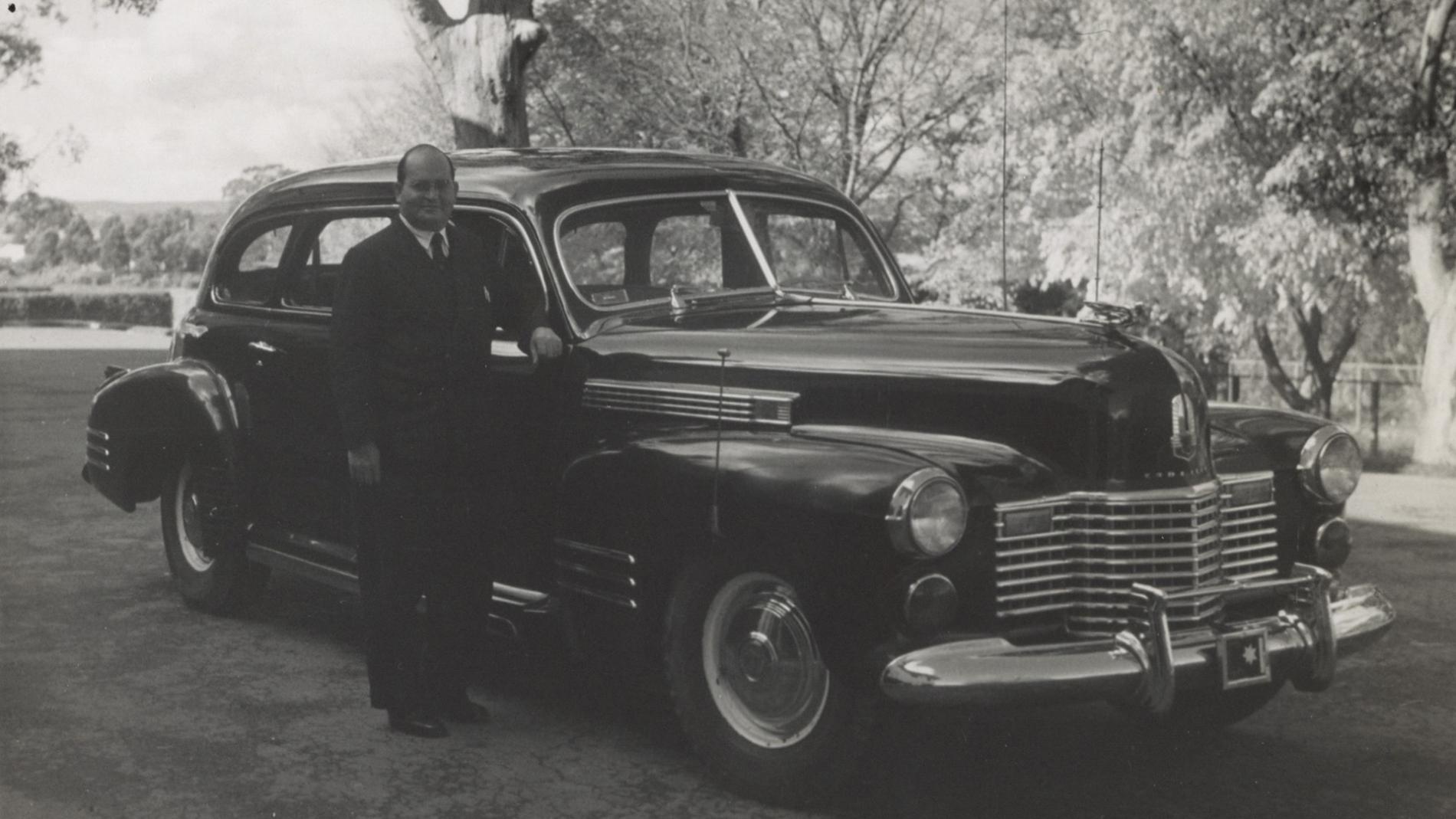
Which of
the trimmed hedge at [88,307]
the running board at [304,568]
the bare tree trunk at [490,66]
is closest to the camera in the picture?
the running board at [304,568]

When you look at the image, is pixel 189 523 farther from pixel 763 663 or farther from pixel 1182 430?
pixel 1182 430

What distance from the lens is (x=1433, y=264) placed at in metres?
15.8

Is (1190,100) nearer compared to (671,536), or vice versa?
(671,536)

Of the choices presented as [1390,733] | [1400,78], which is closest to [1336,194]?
[1400,78]

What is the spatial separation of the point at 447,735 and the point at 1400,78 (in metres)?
13.4

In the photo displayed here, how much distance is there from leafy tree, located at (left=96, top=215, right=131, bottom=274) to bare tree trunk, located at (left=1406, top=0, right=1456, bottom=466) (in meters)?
13.0

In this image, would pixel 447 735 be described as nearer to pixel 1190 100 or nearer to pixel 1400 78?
pixel 1400 78

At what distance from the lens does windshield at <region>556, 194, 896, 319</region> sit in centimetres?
600

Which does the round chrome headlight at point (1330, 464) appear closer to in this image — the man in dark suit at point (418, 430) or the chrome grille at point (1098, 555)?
the chrome grille at point (1098, 555)

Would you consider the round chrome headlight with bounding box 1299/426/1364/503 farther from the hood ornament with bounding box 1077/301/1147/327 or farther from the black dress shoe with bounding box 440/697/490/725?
the black dress shoe with bounding box 440/697/490/725

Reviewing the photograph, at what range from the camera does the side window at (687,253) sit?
6180 mm

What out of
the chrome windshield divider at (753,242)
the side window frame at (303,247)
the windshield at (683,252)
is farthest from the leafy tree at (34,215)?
the chrome windshield divider at (753,242)

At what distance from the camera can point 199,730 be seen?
220 inches

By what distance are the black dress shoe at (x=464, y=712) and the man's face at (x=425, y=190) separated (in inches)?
64.1
